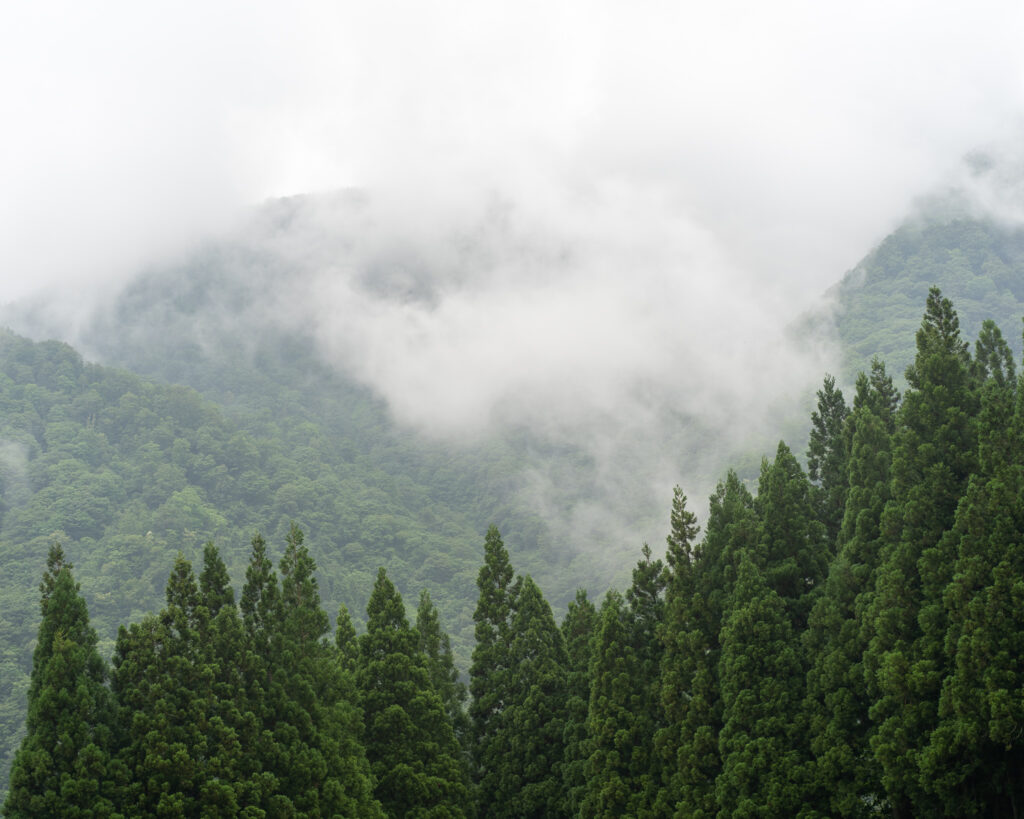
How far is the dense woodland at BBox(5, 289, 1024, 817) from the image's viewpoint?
2033 centimetres

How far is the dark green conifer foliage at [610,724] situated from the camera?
25.4 meters

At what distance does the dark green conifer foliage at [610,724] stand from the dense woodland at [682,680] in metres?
0.07

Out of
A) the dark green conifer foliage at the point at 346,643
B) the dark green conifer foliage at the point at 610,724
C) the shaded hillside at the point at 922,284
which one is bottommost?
the dark green conifer foliage at the point at 610,724

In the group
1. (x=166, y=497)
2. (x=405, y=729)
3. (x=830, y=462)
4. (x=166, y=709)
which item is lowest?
(x=405, y=729)

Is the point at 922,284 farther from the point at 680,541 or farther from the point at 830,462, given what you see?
the point at 680,541

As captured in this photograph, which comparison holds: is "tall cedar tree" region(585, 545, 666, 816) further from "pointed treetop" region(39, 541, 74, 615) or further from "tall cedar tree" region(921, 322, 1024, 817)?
"pointed treetop" region(39, 541, 74, 615)

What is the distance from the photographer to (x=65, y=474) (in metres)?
103

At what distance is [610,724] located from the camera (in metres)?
26.0

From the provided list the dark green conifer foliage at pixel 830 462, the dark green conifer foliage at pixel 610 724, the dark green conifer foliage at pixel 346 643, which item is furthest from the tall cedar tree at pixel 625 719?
the dark green conifer foliage at pixel 346 643

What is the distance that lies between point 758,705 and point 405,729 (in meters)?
9.90

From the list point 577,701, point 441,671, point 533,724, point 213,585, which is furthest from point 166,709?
point 441,671

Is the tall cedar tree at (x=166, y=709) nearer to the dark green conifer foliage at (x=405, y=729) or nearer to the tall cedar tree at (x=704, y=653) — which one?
the dark green conifer foliage at (x=405, y=729)

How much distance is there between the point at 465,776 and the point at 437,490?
99079 millimetres

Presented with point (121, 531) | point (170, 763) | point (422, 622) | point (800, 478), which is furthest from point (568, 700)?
point (121, 531)
